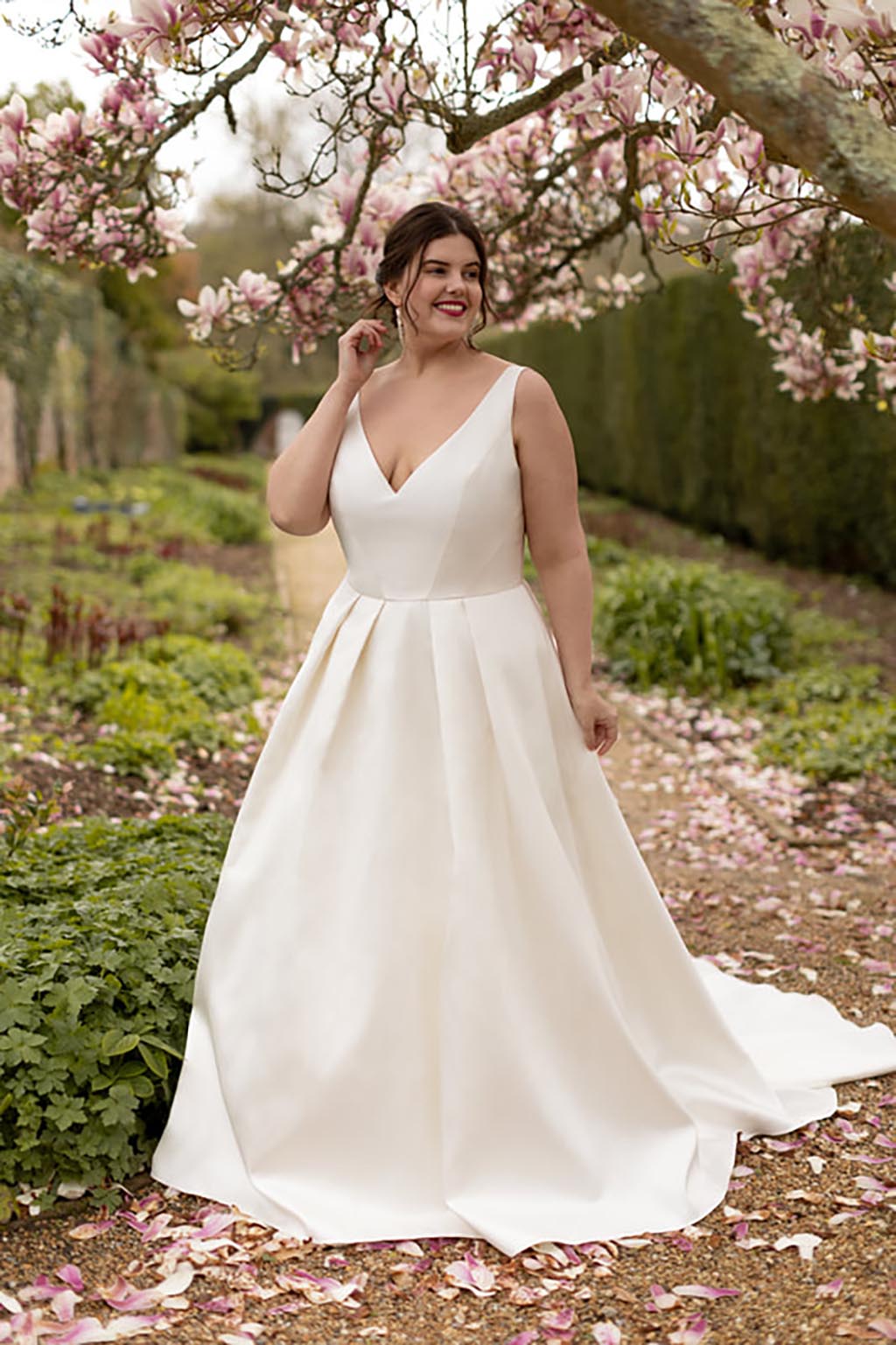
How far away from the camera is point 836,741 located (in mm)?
6414

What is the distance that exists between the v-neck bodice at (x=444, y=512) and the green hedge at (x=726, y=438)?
7.89 m

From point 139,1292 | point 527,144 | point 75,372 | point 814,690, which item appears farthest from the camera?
point 75,372

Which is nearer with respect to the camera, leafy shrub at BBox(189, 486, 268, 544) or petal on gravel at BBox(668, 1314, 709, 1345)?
petal on gravel at BBox(668, 1314, 709, 1345)

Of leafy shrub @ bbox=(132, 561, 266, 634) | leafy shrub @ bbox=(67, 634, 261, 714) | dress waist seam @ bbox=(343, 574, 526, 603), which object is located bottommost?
leafy shrub @ bbox=(67, 634, 261, 714)

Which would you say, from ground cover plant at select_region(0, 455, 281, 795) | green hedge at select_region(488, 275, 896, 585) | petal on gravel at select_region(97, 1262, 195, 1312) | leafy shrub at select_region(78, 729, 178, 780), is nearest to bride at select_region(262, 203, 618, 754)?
petal on gravel at select_region(97, 1262, 195, 1312)

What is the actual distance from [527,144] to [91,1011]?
333 cm

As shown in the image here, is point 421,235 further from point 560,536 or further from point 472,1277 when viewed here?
point 472,1277

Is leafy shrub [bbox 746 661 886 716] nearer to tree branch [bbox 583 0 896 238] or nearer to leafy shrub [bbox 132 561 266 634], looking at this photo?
leafy shrub [bbox 132 561 266 634]

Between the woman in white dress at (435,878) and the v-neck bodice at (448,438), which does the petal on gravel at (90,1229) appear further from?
the v-neck bodice at (448,438)

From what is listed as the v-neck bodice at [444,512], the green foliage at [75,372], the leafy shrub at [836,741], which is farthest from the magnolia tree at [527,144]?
the green foliage at [75,372]

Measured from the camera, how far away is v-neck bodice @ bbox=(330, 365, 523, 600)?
283cm

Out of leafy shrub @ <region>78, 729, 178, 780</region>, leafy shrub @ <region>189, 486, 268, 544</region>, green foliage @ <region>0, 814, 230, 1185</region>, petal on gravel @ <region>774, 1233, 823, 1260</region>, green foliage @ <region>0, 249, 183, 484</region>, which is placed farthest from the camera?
leafy shrub @ <region>189, 486, 268, 544</region>

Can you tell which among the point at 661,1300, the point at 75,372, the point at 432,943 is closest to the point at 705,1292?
the point at 661,1300

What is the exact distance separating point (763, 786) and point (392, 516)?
143 inches
